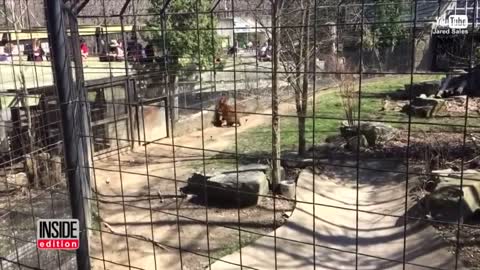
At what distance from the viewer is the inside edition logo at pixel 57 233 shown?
8.95 ft

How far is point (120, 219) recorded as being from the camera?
279 inches

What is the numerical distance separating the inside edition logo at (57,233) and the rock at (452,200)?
451 cm

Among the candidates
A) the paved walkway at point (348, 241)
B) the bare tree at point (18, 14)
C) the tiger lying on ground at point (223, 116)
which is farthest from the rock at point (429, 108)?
the bare tree at point (18, 14)

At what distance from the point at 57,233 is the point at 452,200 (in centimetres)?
477

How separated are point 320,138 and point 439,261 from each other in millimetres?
6529

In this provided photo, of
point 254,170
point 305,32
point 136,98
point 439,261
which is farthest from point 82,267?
point 136,98

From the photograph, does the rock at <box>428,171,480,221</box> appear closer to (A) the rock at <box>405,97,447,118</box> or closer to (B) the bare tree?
(B) the bare tree

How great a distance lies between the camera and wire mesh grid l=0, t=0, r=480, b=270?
10.00ft

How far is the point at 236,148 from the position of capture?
2941 millimetres

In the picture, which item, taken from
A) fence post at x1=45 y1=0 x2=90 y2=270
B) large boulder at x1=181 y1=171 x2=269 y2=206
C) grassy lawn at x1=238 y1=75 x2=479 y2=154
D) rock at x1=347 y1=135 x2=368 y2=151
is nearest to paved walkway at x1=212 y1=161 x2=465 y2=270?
large boulder at x1=181 y1=171 x2=269 y2=206

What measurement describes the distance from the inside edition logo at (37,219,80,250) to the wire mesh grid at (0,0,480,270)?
88 mm

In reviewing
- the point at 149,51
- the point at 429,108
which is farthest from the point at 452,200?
the point at 149,51

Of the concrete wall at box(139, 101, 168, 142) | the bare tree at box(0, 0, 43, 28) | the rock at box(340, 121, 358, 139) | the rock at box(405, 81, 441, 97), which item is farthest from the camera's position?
the rock at box(405, 81, 441, 97)

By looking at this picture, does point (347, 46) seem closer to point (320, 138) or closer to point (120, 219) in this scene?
point (320, 138)
